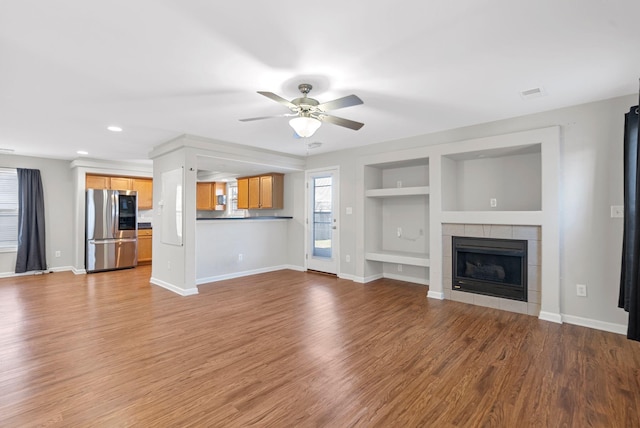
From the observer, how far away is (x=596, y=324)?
129 inches

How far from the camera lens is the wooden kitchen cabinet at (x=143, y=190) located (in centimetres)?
740

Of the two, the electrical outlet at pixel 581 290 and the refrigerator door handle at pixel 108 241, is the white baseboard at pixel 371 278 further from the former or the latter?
the refrigerator door handle at pixel 108 241

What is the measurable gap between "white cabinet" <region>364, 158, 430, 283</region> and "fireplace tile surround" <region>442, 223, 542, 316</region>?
0.59m

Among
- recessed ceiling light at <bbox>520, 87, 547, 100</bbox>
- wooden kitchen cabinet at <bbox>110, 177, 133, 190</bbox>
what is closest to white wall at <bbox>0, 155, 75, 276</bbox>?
wooden kitchen cabinet at <bbox>110, 177, 133, 190</bbox>

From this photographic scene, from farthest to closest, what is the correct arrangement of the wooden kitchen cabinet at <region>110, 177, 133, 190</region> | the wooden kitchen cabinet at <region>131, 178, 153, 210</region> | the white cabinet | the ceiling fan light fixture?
1. the wooden kitchen cabinet at <region>131, 178, 153, 210</region>
2. the wooden kitchen cabinet at <region>110, 177, 133, 190</region>
3. the white cabinet
4. the ceiling fan light fixture

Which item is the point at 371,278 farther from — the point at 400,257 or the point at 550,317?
the point at 550,317

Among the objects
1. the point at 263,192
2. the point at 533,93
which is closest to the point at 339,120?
the point at 533,93

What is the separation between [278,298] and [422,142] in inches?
123

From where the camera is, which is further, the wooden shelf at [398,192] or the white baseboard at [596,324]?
the wooden shelf at [398,192]

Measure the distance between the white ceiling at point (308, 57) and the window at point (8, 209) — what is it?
3217 mm

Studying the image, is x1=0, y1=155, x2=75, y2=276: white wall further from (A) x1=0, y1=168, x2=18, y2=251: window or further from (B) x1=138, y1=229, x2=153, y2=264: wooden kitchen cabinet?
(B) x1=138, y1=229, x2=153, y2=264: wooden kitchen cabinet

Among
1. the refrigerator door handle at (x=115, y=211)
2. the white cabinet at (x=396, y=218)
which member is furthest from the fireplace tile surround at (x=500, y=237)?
the refrigerator door handle at (x=115, y=211)

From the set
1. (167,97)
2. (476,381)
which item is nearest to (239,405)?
(476,381)

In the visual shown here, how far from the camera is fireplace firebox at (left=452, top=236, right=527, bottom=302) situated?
3.84 m
